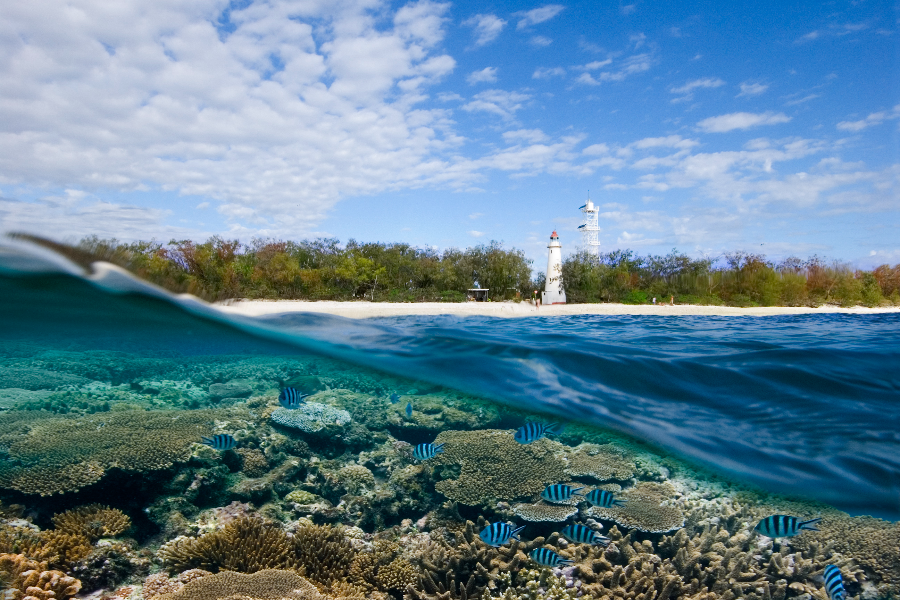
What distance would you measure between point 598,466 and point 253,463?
6778mm

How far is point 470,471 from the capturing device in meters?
8.34

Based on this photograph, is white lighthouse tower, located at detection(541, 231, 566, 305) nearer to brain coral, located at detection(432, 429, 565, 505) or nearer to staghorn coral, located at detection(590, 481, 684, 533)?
brain coral, located at detection(432, 429, 565, 505)

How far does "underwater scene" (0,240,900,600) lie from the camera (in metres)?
6.38

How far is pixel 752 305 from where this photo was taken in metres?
33.4

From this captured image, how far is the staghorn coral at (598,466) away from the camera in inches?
347

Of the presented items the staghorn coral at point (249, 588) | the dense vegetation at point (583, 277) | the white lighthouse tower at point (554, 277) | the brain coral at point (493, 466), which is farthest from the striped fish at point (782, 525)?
the white lighthouse tower at point (554, 277)

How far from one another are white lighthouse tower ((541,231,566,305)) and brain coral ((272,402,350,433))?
29.6m

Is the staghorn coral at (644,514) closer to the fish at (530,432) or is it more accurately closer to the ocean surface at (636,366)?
the ocean surface at (636,366)

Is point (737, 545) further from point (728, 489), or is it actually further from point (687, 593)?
point (728, 489)

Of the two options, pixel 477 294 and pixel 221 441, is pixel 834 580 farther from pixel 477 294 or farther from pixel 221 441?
pixel 477 294

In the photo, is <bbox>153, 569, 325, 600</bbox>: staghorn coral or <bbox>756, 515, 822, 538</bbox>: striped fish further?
<bbox>153, 569, 325, 600</bbox>: staghorn coral

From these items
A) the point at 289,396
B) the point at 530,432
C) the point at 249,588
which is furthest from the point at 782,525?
the point at 289,396

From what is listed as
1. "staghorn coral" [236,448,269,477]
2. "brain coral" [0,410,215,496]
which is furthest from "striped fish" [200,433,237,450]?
"staghorn coral" [236,448,269,477]

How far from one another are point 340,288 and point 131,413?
19.7 meters
